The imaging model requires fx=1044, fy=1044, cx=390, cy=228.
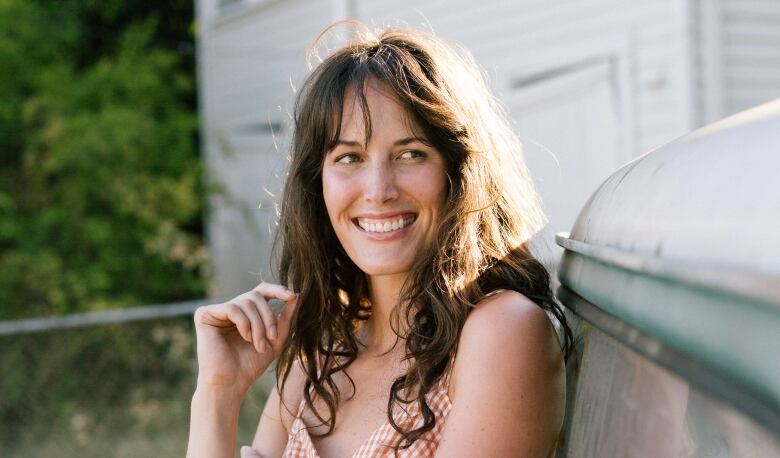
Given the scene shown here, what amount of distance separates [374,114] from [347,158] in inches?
4.4

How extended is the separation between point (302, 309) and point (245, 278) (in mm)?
9516

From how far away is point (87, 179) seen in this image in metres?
10.1

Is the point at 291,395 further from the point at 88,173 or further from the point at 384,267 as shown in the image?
the point at 88,173

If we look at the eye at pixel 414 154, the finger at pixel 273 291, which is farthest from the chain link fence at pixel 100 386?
the eye at pixel 414 154

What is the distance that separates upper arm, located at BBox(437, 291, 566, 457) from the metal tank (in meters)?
0.62

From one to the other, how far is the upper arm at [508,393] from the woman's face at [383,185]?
0.37m

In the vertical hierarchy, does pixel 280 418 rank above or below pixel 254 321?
below

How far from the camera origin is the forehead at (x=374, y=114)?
206 centimetres

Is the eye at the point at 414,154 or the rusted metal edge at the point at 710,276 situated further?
the eye at the point at 414,154

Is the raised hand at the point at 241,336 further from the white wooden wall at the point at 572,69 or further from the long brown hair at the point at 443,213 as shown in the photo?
the white wooden wall at the point at 572,69

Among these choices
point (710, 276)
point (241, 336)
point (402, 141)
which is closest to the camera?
point (710, 276)

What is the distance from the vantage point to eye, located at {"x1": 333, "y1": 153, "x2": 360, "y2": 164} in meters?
2.12

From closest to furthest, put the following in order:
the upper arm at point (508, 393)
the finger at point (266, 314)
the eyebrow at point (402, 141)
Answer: the upper arm at point (508, 393), the eyebrow at point (402, 141), the finger at point (266, 314)

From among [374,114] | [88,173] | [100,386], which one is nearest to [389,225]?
[374,114]
